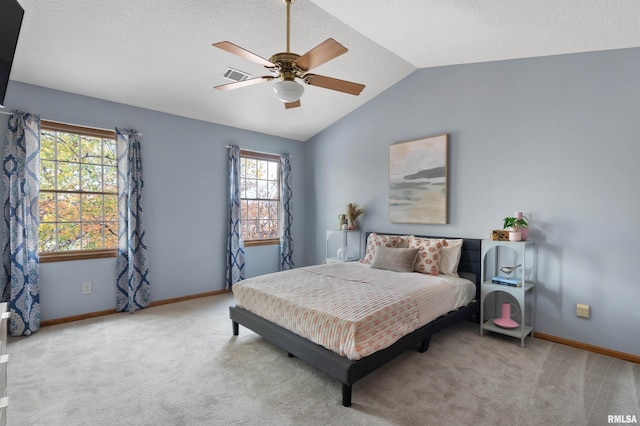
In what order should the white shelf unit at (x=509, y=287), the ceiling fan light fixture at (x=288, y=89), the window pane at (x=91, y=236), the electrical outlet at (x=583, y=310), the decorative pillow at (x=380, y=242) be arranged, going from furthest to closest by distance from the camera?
the decorative pillow at (x=380, y=242) → the window pane at (x=91, y=236) → the white shelf unit at (x=509, y=287) → the electrical outlet at (x=583, y=310) → the ceiling fan light fixture at (x=288, y=89)

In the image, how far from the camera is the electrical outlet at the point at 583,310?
9.94 ft

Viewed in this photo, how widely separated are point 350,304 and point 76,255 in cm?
353

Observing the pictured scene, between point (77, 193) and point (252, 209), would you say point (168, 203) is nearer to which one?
point (77, 193)

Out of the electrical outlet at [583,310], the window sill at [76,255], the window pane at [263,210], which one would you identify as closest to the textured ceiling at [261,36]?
the window sill at [76,255]

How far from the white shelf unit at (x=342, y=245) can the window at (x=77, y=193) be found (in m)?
3.23

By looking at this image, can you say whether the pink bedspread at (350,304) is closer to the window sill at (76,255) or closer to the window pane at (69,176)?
the window sill at (76,255)

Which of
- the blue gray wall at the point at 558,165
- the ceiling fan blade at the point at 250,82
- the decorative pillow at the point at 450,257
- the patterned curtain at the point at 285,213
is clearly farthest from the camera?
the patterned curtain at the point at 285,213

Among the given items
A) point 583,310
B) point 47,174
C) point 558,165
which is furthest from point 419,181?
point 47,174

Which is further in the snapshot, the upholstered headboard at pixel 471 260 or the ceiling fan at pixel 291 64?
the upholstered headboard at pixel 471 260

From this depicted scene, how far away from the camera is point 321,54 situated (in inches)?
84.7

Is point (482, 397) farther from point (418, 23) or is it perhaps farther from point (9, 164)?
point (9, 164)

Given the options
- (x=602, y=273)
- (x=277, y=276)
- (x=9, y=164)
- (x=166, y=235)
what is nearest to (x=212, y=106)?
(x=166, y=235)

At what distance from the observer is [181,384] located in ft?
7.95

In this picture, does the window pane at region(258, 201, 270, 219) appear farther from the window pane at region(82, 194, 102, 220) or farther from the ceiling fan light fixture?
the ceiling fan light fixture
